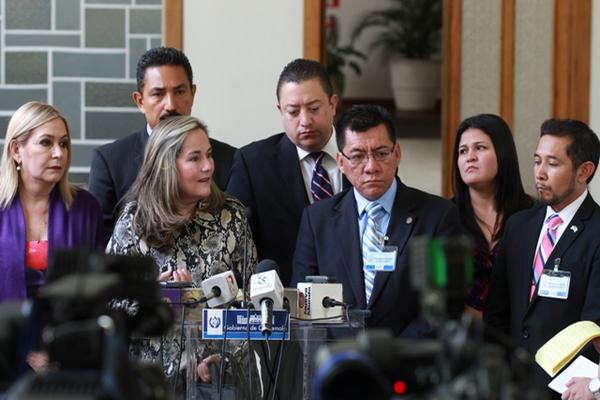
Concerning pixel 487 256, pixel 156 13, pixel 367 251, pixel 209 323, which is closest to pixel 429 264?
pixel 209 323

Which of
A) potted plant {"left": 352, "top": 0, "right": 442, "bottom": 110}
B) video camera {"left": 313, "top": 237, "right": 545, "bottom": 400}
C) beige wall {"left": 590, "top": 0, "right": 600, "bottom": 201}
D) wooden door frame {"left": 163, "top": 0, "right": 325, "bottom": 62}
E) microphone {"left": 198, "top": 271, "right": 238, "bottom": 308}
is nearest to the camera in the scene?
video camera {"left": 313, "top": 237, "right": 545, "bottom": 400}

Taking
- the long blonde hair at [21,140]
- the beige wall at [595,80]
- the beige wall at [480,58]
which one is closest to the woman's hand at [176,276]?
the long blonde hair at [21,140]

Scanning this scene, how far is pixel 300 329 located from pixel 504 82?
339cm

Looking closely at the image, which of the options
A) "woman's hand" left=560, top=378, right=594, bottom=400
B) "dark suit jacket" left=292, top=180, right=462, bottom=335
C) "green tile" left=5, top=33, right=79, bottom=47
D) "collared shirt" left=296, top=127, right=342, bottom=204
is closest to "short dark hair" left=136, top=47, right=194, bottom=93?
"collared shirt" left=296, top=127, right=342, bottom=204

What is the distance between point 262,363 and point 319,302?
0.96 ft

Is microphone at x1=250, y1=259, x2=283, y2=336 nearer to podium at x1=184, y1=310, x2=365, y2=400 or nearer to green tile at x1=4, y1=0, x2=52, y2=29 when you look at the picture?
podium at x1=184, y1=310, x2=365, y2=400

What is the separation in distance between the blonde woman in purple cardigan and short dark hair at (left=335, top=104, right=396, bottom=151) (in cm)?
102

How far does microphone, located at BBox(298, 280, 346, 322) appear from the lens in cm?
436

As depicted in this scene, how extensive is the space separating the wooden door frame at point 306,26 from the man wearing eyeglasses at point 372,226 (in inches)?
72.4

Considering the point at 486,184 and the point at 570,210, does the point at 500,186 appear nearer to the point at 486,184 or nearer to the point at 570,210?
the point at 486,184

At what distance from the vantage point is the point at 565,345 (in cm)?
458

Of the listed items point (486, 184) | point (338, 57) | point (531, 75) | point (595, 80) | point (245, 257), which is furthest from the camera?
point (338, 57)

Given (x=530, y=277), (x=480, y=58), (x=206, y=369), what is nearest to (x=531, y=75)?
(x=480, y=58)

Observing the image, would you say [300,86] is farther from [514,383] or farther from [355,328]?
[514,383]
